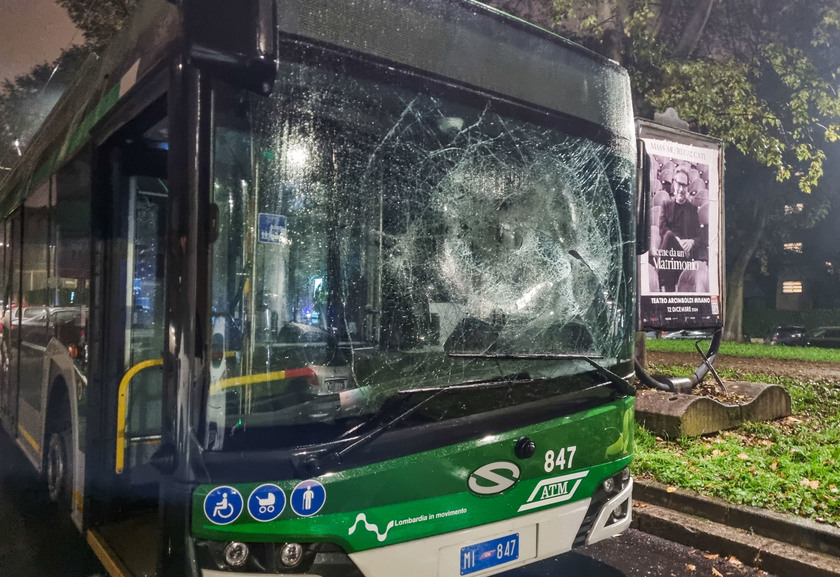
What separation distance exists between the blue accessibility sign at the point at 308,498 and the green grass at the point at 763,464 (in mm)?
3738

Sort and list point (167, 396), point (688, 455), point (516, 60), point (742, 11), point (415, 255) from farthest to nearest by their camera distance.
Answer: point (742, 11)
point (688, 455)
point (516, 60)
point (415, 255)
point (167, 396)

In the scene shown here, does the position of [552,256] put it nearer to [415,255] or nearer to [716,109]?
[415,255]

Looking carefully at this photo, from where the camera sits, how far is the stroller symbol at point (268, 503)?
2.47 metres

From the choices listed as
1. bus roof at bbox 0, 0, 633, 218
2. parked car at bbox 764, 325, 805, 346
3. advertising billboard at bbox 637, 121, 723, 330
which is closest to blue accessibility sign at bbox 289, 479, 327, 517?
Answer: bus roof at bbox 0, 0, 633, 218

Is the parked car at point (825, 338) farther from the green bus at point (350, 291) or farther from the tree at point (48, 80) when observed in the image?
the green bus at point (350, 291)

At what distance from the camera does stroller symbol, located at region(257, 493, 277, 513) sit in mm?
2475

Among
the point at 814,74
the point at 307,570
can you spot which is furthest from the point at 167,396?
the point at 814,74

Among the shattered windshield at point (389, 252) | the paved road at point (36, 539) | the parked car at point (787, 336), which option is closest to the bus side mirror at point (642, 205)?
the shattered windshield at point (389, 252)

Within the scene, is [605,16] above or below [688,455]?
above

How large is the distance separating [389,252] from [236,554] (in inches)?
50.7

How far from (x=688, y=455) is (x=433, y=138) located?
459 cm

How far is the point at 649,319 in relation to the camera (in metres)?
7.71

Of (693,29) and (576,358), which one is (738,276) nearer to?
(693,29)

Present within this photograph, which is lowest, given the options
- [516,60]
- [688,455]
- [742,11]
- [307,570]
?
[688,455]
